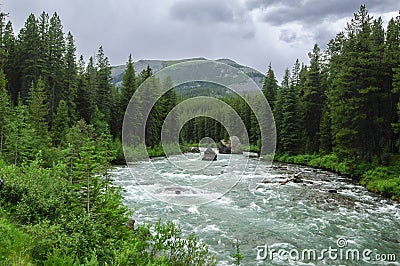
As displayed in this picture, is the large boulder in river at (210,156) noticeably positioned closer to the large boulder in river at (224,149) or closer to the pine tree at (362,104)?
the large boulder in river at (224,149)

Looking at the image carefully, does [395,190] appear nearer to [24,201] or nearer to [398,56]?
[398,56]

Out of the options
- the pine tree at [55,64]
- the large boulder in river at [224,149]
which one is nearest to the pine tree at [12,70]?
the pine tree at [55,64]

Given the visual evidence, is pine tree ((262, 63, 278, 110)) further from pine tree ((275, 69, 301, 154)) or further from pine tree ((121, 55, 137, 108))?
pine tree ((121, 55, 137, 108))

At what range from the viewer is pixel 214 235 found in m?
11.1

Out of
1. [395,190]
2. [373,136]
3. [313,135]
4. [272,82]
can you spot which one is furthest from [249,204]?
[272,82]

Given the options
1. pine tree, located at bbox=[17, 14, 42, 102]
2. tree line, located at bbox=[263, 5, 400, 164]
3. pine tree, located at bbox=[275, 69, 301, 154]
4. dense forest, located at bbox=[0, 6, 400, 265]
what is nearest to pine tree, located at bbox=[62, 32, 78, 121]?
dense forest, located at bbox=[0, 6, 400, 265]

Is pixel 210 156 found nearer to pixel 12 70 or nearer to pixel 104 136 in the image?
pixel 12 70

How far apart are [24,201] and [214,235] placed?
21.9ft
